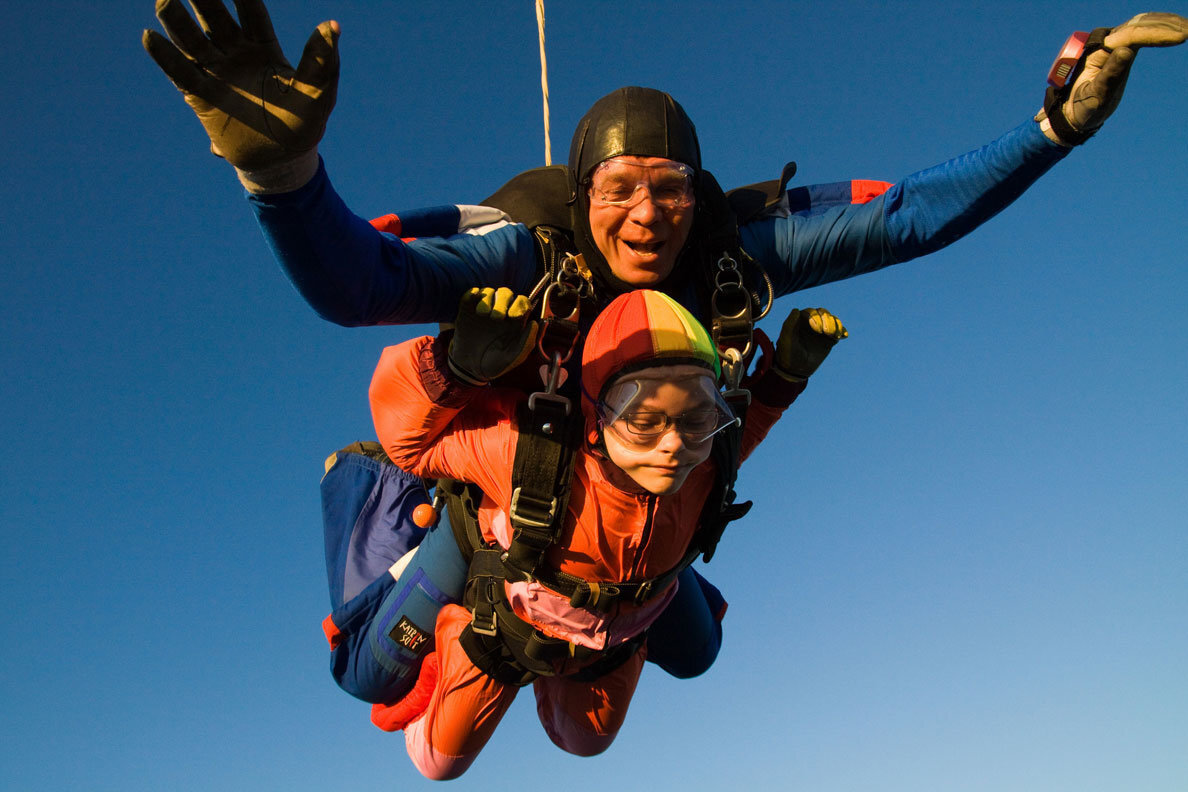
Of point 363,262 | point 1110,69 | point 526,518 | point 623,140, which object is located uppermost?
point 1110,69

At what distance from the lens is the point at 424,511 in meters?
4.90

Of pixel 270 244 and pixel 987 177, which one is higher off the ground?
pixel 987 177

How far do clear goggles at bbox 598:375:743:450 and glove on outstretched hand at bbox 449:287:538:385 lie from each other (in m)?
0.36

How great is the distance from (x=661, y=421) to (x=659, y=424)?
0.01m

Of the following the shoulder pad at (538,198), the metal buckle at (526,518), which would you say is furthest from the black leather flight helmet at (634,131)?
the metal buckle at (526,518)

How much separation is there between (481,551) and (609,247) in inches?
53.6

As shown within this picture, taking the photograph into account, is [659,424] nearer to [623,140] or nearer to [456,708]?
[623,140]

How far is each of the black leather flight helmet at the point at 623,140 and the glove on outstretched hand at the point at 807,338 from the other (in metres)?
0.47

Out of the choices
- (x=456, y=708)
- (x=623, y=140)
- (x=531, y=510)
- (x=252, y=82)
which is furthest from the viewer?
(x=456, y=708)

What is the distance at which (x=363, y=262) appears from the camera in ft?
10.2

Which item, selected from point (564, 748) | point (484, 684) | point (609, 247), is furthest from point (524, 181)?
point (564, 748)

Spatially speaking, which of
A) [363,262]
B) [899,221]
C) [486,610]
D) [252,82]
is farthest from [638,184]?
[486,610]

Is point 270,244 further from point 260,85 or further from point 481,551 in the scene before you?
point 481,551

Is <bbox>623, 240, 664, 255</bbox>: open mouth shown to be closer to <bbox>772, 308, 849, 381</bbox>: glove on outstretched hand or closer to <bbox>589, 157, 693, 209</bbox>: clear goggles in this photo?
<bbox>589, 157, 693, 209</bbox>: clear goggles
